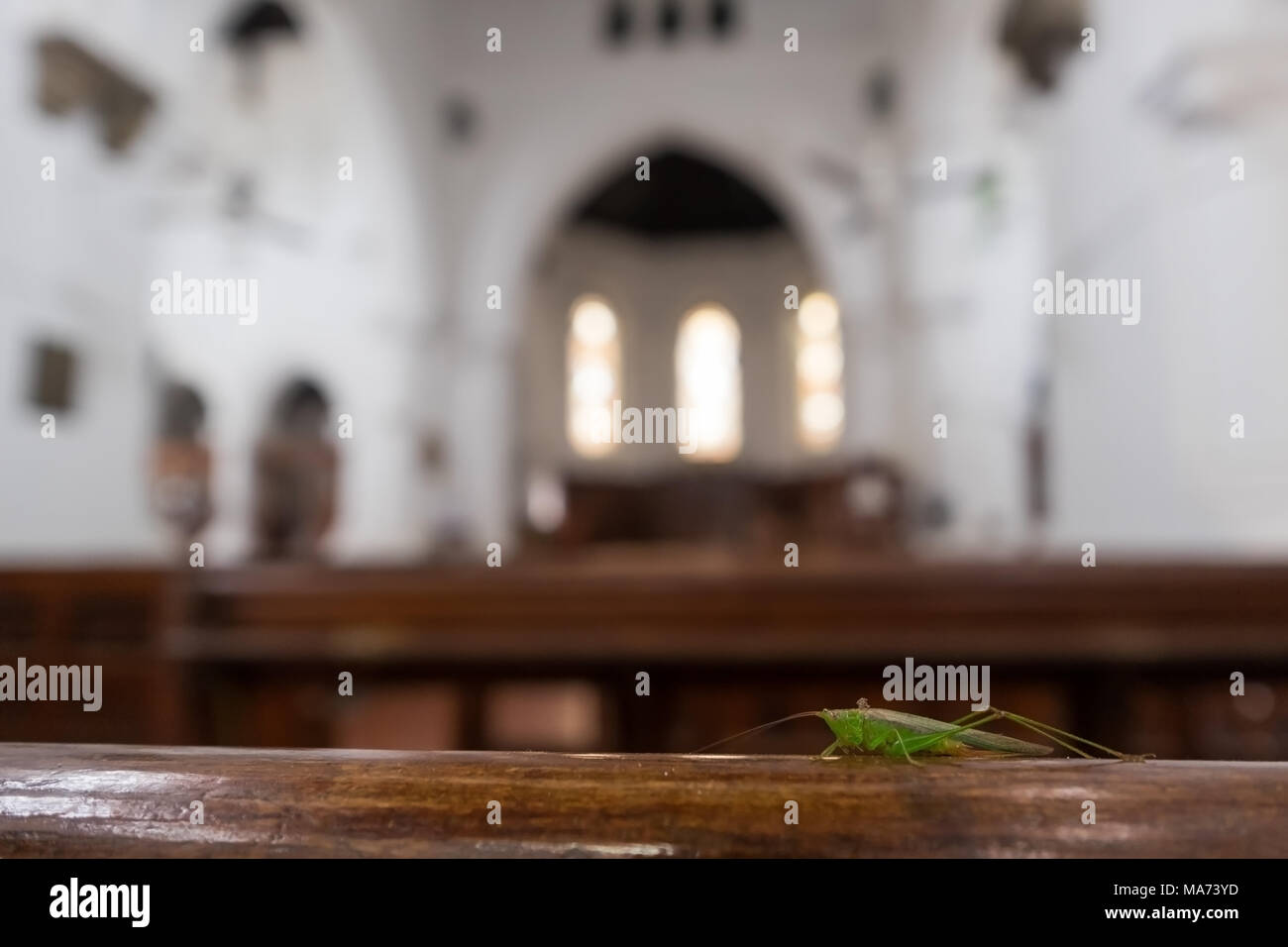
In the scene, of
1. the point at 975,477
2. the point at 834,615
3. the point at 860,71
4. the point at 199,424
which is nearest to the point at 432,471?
the point at 199,424

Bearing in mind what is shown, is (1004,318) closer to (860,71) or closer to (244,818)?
(860,71)

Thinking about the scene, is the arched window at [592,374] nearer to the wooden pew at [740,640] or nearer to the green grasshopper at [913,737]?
the wooden pew at [740,640]

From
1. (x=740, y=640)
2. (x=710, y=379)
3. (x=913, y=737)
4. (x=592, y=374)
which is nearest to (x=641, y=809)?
(x=913, y=737)

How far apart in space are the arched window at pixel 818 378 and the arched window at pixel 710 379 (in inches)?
43.5

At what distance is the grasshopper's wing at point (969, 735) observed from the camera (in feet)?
2.08

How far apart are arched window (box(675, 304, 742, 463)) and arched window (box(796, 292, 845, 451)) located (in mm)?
1104

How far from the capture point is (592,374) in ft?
54.6

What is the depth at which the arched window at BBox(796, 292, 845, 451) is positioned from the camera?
16.5m

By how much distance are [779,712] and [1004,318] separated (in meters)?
6.10

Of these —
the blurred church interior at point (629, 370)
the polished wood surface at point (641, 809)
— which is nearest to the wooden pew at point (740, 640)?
the blurred church interior at point (629, 370)

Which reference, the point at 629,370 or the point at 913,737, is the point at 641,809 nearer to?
the point at 913,737

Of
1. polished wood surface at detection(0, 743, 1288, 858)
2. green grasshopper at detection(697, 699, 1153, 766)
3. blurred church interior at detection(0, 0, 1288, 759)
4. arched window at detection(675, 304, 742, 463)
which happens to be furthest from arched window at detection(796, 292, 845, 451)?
polished wood surface at detection(0, 743, 1288, 858)

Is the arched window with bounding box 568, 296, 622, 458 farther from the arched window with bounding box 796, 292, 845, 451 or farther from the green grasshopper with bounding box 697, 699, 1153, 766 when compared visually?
the green grasshopper with bounding box 697, 699, 1153, 766

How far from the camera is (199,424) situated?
10.1 m
